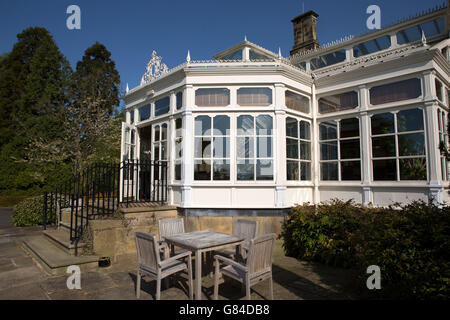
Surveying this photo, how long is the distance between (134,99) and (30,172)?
12.2 metres

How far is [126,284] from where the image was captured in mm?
4285

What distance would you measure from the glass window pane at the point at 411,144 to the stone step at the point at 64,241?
7.40 m

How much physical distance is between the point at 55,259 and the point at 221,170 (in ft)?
12.8

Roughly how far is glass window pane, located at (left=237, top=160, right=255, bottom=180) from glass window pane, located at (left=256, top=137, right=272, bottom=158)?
0.30m

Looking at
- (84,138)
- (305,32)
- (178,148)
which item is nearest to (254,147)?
(178,148)

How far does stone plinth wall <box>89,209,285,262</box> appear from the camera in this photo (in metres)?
5.61

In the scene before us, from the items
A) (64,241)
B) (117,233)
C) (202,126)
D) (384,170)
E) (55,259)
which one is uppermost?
(202,126)

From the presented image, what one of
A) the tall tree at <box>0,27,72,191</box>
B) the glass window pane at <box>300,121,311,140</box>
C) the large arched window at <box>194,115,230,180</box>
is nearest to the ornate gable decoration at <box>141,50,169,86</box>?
the large arched window at <box>194,115,230,180</box>

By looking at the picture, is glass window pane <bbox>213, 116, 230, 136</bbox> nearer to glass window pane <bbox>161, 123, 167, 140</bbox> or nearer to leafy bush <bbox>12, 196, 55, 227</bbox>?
glass window pane <bbox>161, 123, 167, 140</bbox>

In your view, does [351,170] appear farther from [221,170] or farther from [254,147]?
[221,170]

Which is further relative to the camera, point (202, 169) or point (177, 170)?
point (177, 170)

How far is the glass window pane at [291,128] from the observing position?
735 cm

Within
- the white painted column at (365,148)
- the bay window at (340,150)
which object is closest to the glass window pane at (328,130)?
the bay window at (340,150)

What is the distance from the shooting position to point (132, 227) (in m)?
6.13
